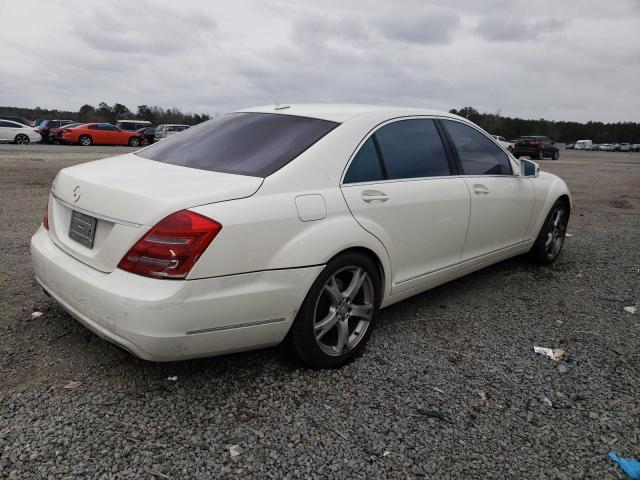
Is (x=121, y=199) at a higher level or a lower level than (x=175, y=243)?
higher

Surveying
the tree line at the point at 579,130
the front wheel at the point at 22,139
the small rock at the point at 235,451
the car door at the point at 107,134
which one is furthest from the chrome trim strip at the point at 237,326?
the tree line at the point at 579,130

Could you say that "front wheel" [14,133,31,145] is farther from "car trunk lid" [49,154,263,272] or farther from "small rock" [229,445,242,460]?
"small rock" [229,445,242,460]

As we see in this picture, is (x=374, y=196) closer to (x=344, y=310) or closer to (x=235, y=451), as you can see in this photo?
(x=344, y=310)

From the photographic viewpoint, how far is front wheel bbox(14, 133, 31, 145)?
2633cm

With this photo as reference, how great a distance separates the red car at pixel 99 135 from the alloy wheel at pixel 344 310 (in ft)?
92.9

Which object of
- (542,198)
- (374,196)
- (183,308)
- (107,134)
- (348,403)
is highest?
(374,196)

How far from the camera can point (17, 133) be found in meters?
26.1

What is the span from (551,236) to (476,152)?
173 centimetres

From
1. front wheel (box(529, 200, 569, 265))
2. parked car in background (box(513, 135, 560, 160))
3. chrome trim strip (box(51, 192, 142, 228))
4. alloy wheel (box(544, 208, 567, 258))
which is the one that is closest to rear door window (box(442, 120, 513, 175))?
front wheel (box(529, 200, 569, 265))

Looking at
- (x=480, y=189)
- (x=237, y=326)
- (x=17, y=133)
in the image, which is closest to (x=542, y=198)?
(x=480, y=189)

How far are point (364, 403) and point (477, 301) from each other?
77.4 inches

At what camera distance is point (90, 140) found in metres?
28.2

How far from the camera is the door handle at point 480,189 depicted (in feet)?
13.2

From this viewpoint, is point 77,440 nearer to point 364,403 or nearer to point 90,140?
point 364,403
